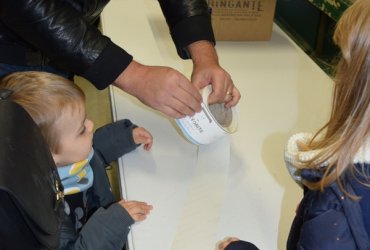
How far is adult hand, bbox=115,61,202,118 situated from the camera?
0.90 metres

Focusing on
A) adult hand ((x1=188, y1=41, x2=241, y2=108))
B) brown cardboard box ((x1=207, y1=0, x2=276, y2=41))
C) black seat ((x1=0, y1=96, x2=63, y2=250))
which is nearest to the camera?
black seat ((x1=0, y1=96, x2=63, y2=250))

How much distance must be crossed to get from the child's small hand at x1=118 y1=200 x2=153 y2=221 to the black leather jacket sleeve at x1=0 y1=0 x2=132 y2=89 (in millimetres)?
233

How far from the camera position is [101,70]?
2.97 ft

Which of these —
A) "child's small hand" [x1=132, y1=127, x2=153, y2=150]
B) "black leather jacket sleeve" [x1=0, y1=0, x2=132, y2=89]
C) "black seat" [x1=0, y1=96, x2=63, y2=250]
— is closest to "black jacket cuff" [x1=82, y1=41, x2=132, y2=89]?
"black leather jacket sleeve" [x1=0, y1=0, x2=132, y2=89]

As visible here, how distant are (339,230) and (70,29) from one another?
0.58 m

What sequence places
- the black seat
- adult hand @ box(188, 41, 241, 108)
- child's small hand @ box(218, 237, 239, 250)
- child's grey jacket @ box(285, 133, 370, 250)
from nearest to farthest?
the black seat → child's grey jacket @ box(285, 133, 370, 250) → child's small hand @ box(218, 237, 239, 250) → adult hand @ box(188, 41, 241, 108)

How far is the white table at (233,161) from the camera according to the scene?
0.85 m

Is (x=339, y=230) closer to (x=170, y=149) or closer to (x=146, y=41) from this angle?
(x=170, y=149)

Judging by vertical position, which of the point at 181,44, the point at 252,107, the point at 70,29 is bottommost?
the point at 252,107

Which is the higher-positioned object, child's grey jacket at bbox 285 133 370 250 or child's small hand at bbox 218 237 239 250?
child's grey jacket at bbox 285 133 370 250

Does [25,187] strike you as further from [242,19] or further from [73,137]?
[242,19]

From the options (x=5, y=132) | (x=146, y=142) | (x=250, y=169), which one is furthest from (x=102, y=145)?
(x=5, y=132)

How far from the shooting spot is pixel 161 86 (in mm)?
914

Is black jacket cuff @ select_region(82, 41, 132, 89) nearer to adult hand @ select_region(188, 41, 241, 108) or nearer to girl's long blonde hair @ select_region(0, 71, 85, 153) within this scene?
girl's long blonde hair @ select_region(0, 71, 85, 153)
